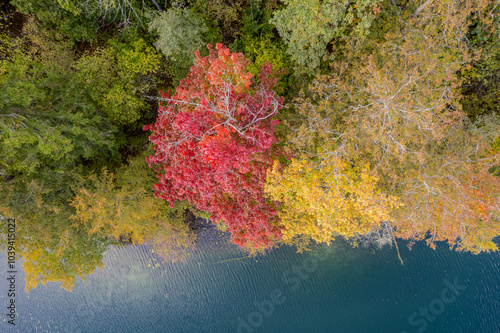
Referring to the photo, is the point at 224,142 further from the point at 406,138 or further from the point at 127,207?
the point at 406,138

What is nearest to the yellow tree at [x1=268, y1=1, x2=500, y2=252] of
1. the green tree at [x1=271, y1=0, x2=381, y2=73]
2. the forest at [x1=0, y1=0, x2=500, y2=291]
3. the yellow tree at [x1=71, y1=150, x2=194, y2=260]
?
the forest at [x1=0, y1=0, x2=500, y2=291]

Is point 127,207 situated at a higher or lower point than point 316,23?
lower

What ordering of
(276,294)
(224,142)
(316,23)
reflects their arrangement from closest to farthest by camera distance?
(224,142) → (316,23) → (276,294)

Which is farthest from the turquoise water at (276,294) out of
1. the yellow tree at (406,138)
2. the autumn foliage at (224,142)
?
the autumn foliage at (224,142)

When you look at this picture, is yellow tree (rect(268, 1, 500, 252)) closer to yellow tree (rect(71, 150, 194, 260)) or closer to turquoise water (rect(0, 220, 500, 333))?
turquoise water (rect(0, 220, 500, 333))

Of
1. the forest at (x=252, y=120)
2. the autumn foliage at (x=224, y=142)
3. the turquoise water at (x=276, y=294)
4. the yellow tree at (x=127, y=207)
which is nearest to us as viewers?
the autumn foliage at (x=224, y=142)

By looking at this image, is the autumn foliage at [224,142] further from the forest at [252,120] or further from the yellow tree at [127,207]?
the yellow tree at [127,207]

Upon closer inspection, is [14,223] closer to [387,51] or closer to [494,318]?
[387,51]

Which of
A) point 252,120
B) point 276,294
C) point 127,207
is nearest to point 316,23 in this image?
point 252,120
